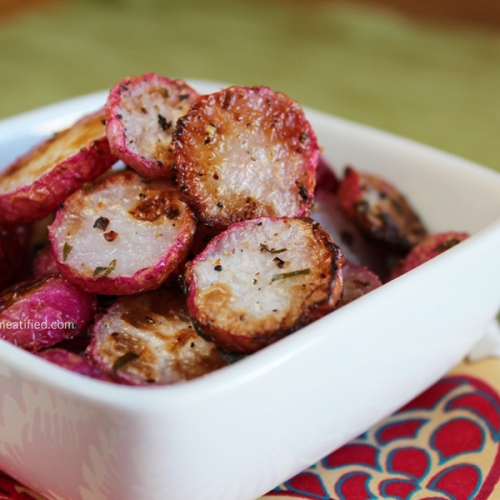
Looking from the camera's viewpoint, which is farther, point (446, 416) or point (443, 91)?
point (443, 91)

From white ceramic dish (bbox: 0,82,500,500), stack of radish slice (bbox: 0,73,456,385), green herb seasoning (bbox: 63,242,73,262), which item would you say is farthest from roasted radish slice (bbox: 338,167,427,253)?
green herb seasoning (bbox: 63,242,73,262)

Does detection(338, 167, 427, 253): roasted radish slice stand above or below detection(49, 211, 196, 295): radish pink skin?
below

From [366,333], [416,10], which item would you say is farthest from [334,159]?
[416,10]

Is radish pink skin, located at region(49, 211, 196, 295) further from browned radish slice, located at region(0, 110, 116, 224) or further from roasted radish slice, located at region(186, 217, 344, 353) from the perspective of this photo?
browned radish slice, located at region(0, 110, 116, 224)

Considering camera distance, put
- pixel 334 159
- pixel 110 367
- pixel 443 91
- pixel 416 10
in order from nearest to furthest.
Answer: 1. pixel 110 367
2. pixel 334 159
3. pixel 443 91
4. pixel 416 10

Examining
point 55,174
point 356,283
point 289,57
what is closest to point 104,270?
point 55,174

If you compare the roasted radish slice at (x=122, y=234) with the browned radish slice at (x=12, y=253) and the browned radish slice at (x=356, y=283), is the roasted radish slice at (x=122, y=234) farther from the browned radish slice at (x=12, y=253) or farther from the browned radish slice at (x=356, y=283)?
the browned radish slice at (x=356, y=283)

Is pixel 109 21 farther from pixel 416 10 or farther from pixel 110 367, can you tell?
pixel 110 367
